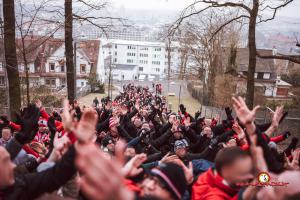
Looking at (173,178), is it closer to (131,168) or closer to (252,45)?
(131,168)

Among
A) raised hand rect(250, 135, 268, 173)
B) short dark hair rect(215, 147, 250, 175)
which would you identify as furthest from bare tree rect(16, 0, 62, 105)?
raised hand rect(250, 135, 268, 173)

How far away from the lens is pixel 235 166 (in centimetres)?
266

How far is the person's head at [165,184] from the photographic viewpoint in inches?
87.7

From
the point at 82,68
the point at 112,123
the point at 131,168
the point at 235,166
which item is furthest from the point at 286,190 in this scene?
the point at 82,68

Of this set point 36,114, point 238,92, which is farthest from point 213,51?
point 36,114

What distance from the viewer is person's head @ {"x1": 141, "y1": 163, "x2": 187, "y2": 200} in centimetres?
223

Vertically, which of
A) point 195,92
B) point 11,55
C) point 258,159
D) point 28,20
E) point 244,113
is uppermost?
point 28,20

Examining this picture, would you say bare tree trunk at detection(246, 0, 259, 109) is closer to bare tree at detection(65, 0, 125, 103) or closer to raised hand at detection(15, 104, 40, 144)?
bare tree at detection(65, 0, 125, 103)

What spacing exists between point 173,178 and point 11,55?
307 inches

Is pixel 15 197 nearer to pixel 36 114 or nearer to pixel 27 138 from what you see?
pixel 27 138

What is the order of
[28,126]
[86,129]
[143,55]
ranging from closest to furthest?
[86,129] → [28,126] → [143,55]

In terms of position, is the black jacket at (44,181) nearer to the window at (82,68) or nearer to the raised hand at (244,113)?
the raised hand at (244,113)

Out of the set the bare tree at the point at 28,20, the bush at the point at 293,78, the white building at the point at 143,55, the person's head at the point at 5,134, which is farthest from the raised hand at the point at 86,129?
the white building at the point at 143,55

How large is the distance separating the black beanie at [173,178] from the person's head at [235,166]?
1.82ft
